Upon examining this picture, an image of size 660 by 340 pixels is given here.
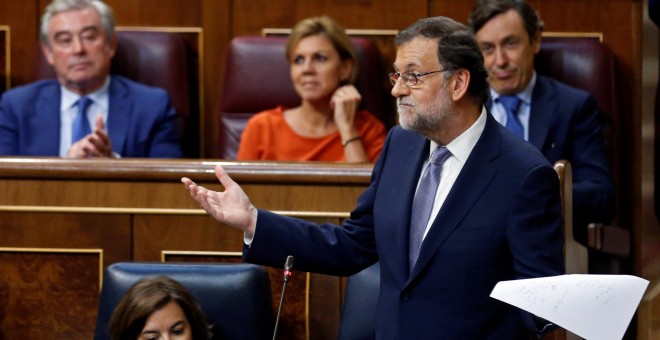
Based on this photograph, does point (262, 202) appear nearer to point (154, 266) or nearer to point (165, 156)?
point (154, 266)

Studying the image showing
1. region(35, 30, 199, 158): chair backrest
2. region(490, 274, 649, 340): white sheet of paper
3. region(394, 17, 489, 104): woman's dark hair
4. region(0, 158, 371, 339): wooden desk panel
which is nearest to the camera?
region(490, 274, 649, 340): white sheet of paper

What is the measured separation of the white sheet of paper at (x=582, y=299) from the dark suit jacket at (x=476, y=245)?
0.04 metres

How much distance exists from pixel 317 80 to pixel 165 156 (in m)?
0.29

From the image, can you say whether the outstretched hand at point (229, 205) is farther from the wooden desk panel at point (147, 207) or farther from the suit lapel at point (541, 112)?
the suit lapel at point (541, 112)

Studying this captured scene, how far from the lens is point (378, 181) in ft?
4.05

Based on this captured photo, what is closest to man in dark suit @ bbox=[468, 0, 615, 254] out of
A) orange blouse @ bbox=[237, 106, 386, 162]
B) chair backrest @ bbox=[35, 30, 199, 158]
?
orange blouse @ bbox=[237, 106, 386, 162]

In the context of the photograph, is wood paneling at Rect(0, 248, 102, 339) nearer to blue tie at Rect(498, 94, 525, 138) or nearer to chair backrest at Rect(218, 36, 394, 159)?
chair backrest at Rect(218, 36, 394, 159)

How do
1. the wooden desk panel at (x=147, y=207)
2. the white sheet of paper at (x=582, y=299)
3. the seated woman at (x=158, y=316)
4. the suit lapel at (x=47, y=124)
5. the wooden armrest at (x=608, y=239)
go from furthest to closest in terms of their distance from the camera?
the suit lapel at (x=47, y=124) < the wooden armrest at (x=608, y=239) < the wooden desk panel at (x=147, y=207) < the seated woman at (x=158, y=316) < the white sheet of paper at (x=582, y=299)

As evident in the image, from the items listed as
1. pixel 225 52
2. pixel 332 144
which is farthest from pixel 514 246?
pixel 225 52

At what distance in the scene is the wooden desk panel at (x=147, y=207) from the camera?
1614mm

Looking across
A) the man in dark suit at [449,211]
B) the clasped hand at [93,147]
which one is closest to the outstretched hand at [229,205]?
the man in dark suit at [449,211]

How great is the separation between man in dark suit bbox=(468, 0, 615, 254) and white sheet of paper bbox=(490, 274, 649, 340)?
74 centimetres

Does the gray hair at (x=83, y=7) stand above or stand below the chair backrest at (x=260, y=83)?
above

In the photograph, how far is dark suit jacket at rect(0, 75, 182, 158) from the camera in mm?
2031
